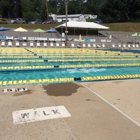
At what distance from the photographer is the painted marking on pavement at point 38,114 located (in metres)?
3.49

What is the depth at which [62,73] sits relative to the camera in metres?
9.65

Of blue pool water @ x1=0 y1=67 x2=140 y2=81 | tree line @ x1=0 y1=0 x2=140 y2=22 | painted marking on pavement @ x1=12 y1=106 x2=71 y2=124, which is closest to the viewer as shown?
painted marking on pavement @ x1=12 y1=106 x2=71 y2=124

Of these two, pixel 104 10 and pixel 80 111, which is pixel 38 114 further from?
pixel 104 10

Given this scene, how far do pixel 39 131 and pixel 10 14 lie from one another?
2867 inches

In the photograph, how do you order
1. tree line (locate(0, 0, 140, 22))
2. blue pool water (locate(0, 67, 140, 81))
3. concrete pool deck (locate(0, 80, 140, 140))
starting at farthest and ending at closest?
tree line (locate(0, 0, 140, 22))
blue pool water (locate(0, 67, 140, 81))
concrete pool deck (locate(0, 80, 140, 140))

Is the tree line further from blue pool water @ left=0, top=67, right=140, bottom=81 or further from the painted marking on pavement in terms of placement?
the painted marking on pavement

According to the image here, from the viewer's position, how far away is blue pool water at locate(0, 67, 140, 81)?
8.73 metres

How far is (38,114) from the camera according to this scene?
3734 mm

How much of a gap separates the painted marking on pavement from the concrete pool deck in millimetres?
107

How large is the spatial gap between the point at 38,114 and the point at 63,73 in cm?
597

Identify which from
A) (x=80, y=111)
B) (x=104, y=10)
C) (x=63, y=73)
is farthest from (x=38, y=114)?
(x=104, y=10)

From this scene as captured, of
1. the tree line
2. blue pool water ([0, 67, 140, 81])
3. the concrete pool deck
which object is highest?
the tree line

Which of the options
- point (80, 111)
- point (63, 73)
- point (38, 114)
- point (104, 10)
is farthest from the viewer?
point (104, 10)

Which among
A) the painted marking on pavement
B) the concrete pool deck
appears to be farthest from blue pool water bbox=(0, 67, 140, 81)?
the painted marking on pavement
